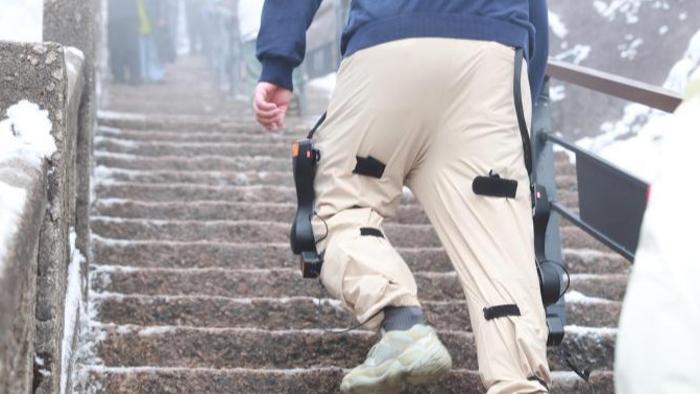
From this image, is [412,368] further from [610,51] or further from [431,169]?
[610,51]

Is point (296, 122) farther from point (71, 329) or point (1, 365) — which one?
point (1, 365)

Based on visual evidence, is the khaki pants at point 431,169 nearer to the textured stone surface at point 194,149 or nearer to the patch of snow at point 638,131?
the textured stone surface at point 194,149

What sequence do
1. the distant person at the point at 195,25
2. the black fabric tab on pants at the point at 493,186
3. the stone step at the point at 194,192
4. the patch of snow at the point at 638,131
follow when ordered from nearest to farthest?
the black fabric tab on pants at the point at 493,186, the stone step at the point at 194,192, the patch of snow at the point at 638,131, the distant person at the point at 195,25

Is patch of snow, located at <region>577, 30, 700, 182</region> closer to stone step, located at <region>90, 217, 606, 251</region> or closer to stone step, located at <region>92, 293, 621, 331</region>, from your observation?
stone step, located at <region>90, 217, 606, 251</region>

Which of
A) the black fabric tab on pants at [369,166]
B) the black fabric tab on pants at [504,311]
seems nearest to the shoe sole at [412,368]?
the black fabric tab on pants at [504,311]

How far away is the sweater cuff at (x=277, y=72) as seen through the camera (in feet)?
8.67

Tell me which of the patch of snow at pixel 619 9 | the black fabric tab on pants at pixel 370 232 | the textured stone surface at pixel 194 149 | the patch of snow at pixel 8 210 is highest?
the patch of snow at pixel 619 9

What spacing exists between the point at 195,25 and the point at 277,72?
20141 millimetres

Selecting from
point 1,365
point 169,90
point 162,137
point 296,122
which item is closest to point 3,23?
point 162,137

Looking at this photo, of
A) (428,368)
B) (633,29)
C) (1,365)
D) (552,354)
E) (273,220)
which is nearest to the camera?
(1,365)

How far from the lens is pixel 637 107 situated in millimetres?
7129

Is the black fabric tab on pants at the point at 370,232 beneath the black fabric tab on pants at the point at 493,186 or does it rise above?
beneath

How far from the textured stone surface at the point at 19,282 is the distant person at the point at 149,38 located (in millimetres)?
10303

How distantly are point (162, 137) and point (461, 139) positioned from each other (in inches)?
162
